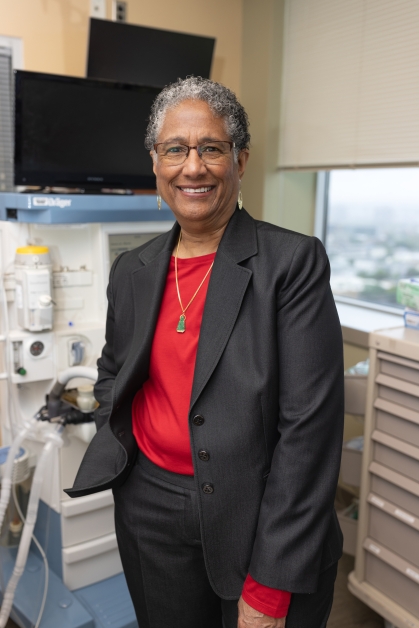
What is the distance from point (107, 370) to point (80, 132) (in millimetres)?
918

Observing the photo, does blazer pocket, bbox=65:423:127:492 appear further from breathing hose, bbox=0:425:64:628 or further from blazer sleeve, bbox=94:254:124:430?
breathing hose, bbox=0:425:64:628

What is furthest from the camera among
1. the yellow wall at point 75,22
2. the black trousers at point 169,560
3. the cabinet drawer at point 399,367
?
the yellow wall at point 75,22

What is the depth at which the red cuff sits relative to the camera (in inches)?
40.4

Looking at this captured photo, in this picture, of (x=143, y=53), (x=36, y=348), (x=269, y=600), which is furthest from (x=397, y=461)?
(x=143, y=53)

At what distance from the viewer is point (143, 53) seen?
2275 millimetres

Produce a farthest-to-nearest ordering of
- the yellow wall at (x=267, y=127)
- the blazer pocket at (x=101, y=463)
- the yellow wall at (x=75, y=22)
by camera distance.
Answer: the yellow wall at (x=267, y=127) < the yellow wall at (x=75, y=22) < the blazer pocket at (x=101, y=463)

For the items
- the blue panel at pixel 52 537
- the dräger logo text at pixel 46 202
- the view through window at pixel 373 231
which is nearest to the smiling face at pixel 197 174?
the dräger logo text at pixel 46 202

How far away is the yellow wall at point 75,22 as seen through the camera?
213 cm

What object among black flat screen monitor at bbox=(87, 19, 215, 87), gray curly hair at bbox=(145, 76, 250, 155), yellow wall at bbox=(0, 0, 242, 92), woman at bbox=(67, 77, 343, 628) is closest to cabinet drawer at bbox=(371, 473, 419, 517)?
woman at bbox=(67, 77, 343, 628)

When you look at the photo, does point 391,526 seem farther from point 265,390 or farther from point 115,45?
point 115,45

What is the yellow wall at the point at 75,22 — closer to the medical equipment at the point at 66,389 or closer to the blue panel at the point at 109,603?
the medical equipment at the point at 66,389

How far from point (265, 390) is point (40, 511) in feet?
4.80

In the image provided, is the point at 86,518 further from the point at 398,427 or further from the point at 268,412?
the point at 268,412

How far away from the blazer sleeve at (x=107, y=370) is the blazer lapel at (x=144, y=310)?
0.12 m
